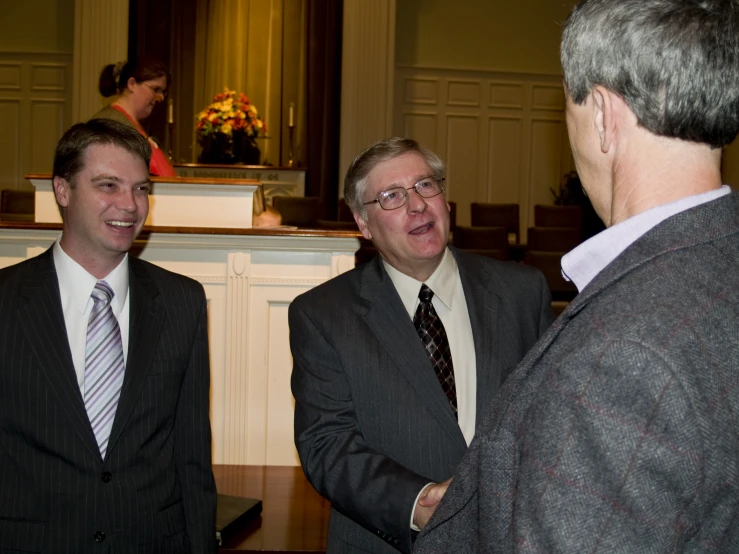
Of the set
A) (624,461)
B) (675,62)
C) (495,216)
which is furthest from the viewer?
(495,216)

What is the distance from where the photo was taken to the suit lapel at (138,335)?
6.70 ft

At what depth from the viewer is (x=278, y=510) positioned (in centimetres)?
279

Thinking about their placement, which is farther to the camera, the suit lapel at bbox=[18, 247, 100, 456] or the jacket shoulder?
the jacket shoulder

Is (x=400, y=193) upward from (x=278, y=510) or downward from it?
upward

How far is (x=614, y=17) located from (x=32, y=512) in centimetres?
Result: 170

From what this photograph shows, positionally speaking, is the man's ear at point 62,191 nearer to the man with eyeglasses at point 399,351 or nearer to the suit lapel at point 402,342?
the man with eyeglasses at point 399,351

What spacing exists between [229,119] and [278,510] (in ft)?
23.1

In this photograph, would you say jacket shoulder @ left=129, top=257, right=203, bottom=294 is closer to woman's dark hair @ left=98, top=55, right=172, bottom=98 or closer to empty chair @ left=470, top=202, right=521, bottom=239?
woman's dark hair @ left=98, top=55, right=172, bottom=98

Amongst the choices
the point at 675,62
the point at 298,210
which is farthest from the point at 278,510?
the point at 298,210

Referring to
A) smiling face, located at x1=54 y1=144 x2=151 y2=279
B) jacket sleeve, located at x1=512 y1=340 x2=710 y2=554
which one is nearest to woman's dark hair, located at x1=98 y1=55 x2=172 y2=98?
smiling face, located at x1=54 y1=144 x2=151 y2=279

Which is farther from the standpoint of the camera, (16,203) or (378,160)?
(16,203)

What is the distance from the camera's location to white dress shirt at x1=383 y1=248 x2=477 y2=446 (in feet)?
6.75

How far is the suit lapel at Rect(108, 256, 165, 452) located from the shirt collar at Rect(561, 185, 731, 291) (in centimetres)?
137

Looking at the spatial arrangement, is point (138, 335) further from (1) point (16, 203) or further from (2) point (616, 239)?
(1) point (16, 203)
